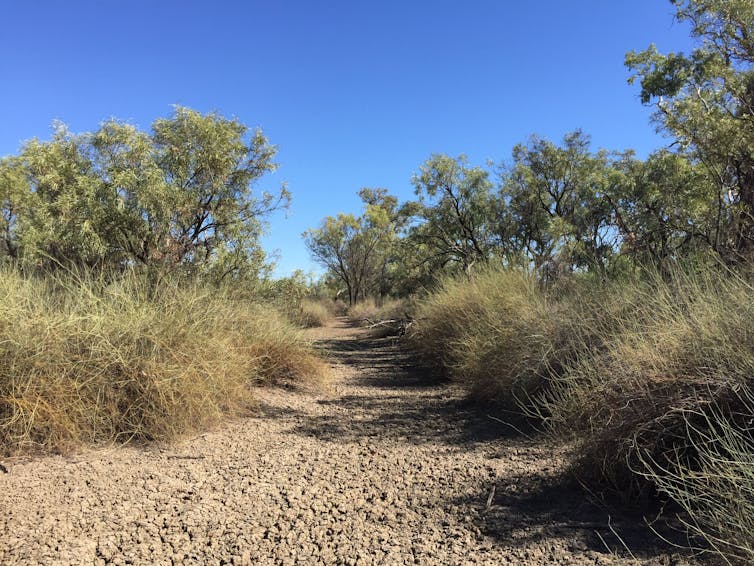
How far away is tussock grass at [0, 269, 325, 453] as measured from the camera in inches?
153

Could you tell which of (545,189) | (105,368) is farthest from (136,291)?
(545,189)

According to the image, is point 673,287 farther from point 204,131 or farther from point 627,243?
point 204,131

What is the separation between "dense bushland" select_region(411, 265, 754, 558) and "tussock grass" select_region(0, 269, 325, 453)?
134 inches

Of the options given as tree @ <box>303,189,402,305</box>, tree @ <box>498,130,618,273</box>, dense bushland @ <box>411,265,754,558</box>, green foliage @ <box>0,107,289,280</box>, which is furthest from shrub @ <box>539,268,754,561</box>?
tree @ <box>303,189,402,305</box>

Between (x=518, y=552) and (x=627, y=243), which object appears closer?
(x=518, y=552)

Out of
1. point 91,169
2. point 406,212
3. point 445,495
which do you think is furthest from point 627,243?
point 406,212

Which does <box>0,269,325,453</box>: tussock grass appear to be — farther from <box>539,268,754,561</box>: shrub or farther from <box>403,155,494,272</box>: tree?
<box>403,155,494,272</box>: tree

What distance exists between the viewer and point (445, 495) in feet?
11.6

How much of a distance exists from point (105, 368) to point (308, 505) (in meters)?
2.28

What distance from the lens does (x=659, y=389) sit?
3072 mm

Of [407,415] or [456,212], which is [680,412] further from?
[456,212]

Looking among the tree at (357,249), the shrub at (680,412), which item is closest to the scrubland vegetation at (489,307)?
the shrub at (680,412)

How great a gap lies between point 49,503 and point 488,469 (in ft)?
10.5

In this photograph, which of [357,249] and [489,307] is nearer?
[489,307]
